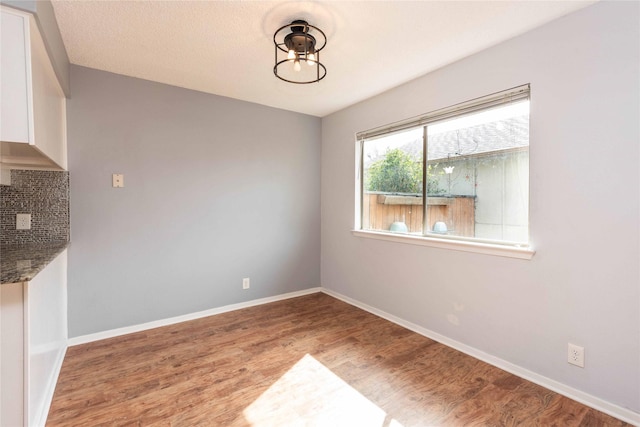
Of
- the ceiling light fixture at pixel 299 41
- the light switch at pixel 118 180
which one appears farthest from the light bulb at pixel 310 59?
the light switch at pixel 118 180

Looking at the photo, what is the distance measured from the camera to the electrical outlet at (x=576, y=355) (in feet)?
5.99

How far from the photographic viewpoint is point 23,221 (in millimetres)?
2264

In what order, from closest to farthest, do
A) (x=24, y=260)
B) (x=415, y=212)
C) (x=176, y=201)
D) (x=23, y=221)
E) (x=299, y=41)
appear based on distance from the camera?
(x=24, y=260) → (x=299, y=41) → (x=23, y=221) → (x=415, y=212) → (x=176, y=201)

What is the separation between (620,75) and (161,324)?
3.97m

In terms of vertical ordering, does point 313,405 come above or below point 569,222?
below

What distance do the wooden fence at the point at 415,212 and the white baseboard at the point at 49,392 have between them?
2.91m

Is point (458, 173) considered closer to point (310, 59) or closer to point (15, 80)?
point (310, 59)

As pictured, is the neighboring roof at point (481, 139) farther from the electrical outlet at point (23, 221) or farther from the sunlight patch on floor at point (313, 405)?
the electrical outlet at point (23, 221)

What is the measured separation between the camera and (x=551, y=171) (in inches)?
76.4

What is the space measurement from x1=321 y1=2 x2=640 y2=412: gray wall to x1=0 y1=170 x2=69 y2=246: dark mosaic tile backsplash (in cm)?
319

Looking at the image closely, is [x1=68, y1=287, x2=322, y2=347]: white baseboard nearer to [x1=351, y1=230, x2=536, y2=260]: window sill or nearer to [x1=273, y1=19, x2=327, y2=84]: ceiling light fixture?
[x1=351, y1=230, x2=536, y2=260]: window sill

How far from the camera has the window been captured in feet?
7.13

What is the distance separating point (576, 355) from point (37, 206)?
13.0 feet

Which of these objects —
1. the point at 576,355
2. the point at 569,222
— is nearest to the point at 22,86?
the point at 569,222
